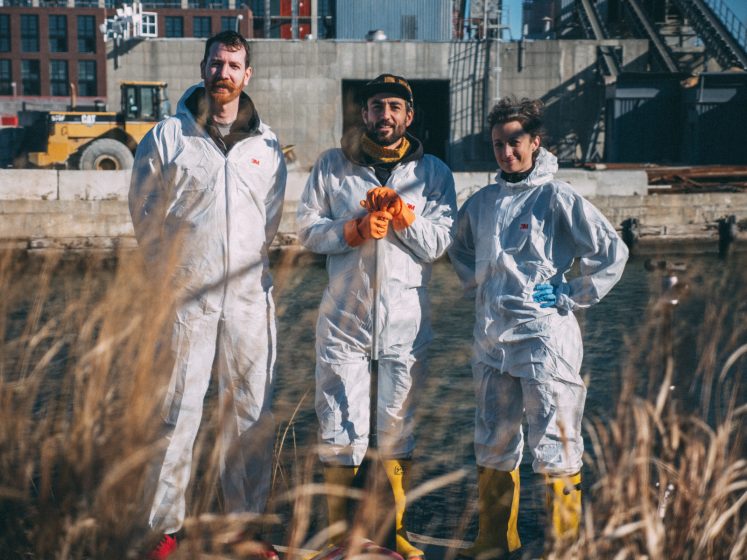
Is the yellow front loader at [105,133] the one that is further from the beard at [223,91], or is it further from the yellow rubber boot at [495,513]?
the yellow rubber boot at [495,513]

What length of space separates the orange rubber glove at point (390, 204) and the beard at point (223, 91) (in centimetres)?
61

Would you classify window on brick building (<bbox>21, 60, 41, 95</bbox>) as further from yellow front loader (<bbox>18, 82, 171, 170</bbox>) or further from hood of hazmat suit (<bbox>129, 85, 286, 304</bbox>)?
hood of hazmat suit (<bbox>129, 85, 286, 304</bbox>)

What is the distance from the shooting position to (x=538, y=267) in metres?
3.26

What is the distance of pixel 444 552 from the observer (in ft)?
11.2

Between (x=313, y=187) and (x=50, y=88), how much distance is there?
62764 millimetres

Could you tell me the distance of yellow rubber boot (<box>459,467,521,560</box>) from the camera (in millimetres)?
3309

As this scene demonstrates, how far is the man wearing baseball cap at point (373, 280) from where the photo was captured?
3254 mm

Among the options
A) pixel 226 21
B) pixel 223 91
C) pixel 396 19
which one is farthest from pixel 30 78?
pixel 223 91

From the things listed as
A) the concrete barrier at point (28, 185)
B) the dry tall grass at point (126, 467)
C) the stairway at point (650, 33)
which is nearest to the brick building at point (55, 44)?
the stairway at point (650, 33)

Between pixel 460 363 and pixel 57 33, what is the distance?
5922cm

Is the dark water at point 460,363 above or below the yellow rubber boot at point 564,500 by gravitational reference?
below

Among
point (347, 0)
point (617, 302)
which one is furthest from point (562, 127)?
point (617, 302)

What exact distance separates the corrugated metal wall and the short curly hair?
24570 mm

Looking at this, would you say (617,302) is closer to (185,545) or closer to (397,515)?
(397,515)
